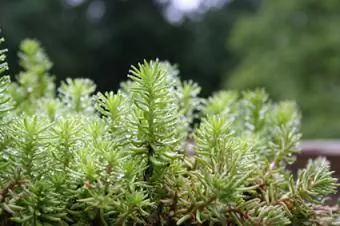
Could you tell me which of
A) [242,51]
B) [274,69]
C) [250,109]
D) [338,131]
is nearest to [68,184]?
[250,109]

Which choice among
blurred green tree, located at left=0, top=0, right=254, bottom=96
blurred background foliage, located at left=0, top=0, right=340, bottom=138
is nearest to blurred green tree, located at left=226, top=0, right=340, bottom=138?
blurred background foliage, located at left=0, top=0, right=340, bottom=138

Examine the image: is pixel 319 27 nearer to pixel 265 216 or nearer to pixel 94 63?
pixel 94 63

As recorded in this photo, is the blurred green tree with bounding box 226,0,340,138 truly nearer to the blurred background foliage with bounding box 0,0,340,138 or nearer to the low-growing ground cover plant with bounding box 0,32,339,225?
the blurred background foliage with bounding box 0,0,340,138

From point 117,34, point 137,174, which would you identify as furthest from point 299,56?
point 137,174

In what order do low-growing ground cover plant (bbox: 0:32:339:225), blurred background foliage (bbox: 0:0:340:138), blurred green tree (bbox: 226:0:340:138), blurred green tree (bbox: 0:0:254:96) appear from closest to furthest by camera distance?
low-growing ground cover plant (bbox: 0:32:339:225) < blurred green tree (bbox: 226:0:340:138) < blurred background foliage (bbox: 0:0:340:138) < blurred green tree (bbox: 0:0:254:96)

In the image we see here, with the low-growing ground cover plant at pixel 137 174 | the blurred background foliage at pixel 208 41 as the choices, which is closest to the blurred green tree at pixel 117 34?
the blurred background foliage at pixel 208 41

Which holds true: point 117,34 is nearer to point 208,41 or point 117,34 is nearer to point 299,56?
point 208,41

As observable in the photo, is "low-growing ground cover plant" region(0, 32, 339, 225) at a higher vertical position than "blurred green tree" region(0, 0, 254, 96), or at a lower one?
lower
